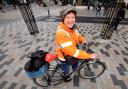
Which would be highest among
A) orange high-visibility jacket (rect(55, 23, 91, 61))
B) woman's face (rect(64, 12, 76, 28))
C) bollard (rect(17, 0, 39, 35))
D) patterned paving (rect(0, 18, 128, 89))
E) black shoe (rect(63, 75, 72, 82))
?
woman's face (rect(64, 12, 76, 28))

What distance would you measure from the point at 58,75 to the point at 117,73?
72.6 inches

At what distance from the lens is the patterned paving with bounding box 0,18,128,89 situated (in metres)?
3.78

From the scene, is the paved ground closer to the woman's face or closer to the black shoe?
the black shoe

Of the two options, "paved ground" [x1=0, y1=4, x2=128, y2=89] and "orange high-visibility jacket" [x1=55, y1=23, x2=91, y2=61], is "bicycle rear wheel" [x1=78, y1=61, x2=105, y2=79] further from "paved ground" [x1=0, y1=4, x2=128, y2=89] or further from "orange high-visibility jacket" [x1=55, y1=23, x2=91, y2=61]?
"orange high-visibility jacket" [x1=55, y1=23, x2=91, y2=61]

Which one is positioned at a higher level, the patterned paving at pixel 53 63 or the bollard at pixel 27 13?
the bollard at pixel 27 13

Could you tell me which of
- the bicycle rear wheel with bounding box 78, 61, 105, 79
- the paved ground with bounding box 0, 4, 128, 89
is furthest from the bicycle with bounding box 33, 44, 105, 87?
the paved ground with bounding box 0, 4, 128, 89

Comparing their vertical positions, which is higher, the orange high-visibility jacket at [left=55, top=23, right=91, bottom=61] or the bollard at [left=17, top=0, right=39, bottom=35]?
the orange high-visibility jacket at [left=55, top=23, right=91, bottom=61]

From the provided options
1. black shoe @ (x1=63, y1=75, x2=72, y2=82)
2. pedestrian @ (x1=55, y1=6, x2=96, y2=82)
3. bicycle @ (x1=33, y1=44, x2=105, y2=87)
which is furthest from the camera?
black shoe @ (x1=63, y1=75, x2=72, y2=82)

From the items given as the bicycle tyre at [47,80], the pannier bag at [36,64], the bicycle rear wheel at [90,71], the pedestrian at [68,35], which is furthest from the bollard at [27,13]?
the pedestrian at [68,35]

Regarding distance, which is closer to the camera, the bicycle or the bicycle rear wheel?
the bicycle

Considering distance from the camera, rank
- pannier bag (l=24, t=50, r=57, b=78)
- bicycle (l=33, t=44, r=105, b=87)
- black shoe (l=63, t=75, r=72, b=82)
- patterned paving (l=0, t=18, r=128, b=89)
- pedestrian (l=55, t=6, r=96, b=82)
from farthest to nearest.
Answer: patterned paving (l=0, t=18, r=128, b=89), black shoe (l=63, t=75, r=72, b=82), bicycle (l=33, t=44, r=105, b=87), pannier bag (l=24, t=50, r=57, b=78), pedestrian (l=55, t=6, r=96, b=82)

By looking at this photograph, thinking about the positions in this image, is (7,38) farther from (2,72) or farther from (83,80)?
(83,80)

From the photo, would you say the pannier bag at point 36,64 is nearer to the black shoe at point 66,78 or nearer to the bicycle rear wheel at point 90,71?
the black shoe at point 66,78

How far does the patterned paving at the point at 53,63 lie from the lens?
378 cm
